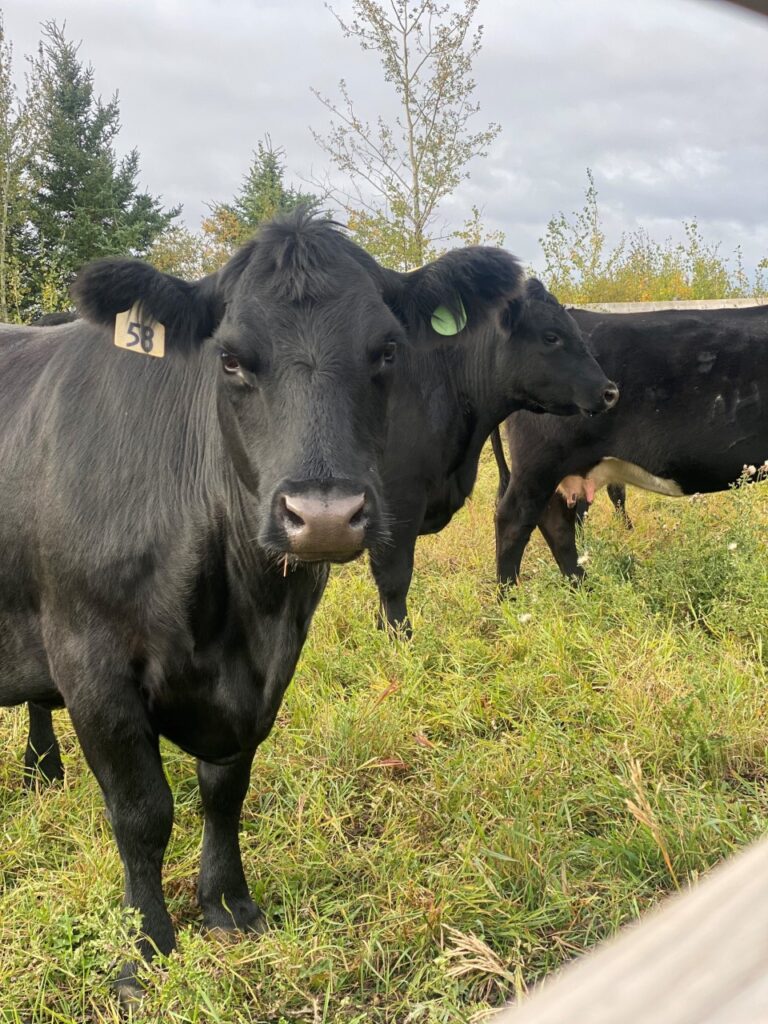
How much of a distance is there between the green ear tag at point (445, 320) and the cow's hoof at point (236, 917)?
6.57 ft

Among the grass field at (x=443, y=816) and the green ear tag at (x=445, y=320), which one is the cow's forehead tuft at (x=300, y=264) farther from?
the grass field at (x=443, y=816)

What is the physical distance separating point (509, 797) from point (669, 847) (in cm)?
56

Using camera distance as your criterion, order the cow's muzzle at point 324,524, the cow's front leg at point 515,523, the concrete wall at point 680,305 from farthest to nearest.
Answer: the concrete wall at point 680,305 < the cow's front leg at point 515,523 < the cow's muzzle at point 324,524

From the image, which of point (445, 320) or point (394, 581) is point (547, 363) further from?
point (445, 320)

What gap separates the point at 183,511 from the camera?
2350 mm

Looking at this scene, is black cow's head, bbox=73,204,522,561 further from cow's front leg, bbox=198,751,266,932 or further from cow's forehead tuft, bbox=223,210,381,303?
cow's front leg, bbox=198,751,266,932

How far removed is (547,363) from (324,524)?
397 cm

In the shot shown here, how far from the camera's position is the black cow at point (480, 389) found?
5109 millimetres

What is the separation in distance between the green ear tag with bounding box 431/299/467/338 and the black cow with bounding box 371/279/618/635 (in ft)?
7.02

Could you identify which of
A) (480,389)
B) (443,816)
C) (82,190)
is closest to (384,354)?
(443,816)

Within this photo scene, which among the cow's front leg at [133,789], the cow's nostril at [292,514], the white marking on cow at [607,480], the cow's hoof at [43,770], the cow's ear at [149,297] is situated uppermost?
the cow's ear at [149,297]

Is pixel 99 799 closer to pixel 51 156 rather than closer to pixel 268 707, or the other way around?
pixel 268 707

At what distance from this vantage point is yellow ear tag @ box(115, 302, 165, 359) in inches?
93.2

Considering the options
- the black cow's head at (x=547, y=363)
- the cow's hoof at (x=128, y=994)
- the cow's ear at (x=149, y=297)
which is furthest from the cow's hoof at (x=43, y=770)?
the black cow's head at (x=547, y=363)
